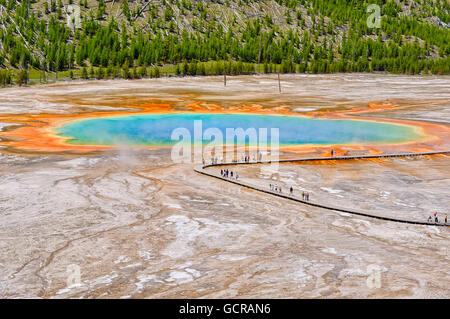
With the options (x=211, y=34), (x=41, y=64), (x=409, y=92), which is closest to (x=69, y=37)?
(x=41, y=64)

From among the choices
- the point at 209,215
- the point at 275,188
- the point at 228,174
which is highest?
the point at 228,174

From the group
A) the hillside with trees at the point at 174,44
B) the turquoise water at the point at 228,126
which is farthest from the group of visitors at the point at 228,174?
the hillside with trees at the point at 174,44

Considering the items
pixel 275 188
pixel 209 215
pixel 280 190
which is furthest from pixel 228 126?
pixel 209 215

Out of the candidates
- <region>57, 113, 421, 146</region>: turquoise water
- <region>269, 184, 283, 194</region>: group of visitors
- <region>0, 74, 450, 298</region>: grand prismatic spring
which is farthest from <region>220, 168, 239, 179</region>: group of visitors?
<region>57, 113, 421, 146</region>: turquoise water

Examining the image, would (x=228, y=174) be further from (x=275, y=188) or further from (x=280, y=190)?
(x=280, y=190)
